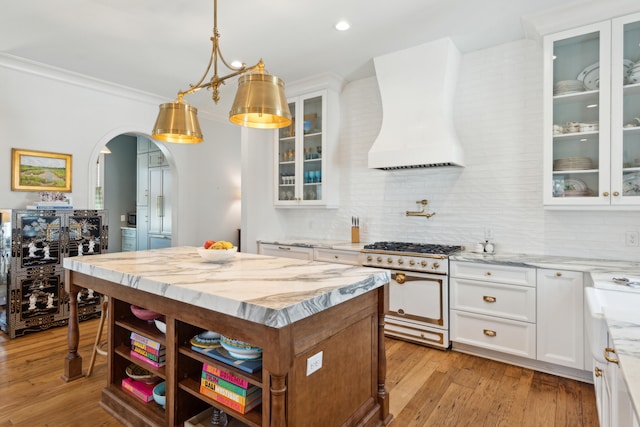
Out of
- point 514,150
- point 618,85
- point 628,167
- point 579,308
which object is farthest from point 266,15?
point 579,308

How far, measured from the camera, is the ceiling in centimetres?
276

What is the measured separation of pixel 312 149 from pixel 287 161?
40cm

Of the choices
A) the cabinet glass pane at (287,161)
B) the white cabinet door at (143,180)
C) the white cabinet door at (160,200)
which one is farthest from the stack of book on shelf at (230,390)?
the white cabinet door at (143,180)

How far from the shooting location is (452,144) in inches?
127

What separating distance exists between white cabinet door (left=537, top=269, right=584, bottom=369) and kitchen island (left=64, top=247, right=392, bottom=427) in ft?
4.80

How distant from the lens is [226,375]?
1650mm

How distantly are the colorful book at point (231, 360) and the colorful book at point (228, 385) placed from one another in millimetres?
93

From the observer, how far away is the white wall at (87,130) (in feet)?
12.4

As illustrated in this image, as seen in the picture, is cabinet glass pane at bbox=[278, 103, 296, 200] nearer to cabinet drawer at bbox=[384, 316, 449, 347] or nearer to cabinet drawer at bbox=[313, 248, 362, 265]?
cabinet drawer at bbox=[313, 248, 362, 265]

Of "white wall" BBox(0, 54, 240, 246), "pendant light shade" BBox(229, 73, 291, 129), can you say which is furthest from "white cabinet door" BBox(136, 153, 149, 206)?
"pendant light shade" BBox(229, 73, 291, 129)

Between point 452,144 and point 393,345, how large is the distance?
1.94 metres

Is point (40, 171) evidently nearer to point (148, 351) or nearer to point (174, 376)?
point (148, 351)

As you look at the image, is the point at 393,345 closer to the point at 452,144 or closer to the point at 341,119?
the point at 452,144

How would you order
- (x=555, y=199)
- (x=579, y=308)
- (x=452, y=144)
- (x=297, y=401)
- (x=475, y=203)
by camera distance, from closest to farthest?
(x=297, y=401)
(x=579, y=308)
(x=555, y=199)
(x=452, y=144)
(x=475, y=203)
